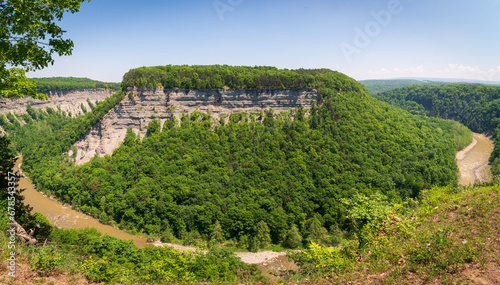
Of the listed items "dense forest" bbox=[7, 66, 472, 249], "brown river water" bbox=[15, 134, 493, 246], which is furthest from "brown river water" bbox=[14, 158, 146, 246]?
"dense forest" bbox=[7, 66, 472, 249]

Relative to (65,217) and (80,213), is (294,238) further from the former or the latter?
(65,217)

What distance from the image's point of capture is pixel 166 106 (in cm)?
5569

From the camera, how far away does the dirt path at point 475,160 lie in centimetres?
5806

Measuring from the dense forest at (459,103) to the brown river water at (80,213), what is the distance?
8.33m

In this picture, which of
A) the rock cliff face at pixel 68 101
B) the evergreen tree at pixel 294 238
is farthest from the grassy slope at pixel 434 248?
the rock cliff face at pixel 68 101

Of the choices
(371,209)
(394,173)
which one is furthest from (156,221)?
(394,173)

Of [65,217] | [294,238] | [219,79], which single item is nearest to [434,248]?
[294,238]

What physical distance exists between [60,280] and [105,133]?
175 feet

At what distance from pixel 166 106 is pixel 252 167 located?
26.1 m

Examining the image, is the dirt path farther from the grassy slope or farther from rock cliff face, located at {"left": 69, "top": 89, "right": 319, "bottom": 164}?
the grassy slope

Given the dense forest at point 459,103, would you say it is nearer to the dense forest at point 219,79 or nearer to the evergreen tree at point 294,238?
the dense forest at point 219,79

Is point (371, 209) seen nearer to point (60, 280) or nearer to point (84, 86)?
point (60, 280)

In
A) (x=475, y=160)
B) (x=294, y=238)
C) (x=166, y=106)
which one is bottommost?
(x=294, y=238)

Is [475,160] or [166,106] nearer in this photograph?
[166,106]
